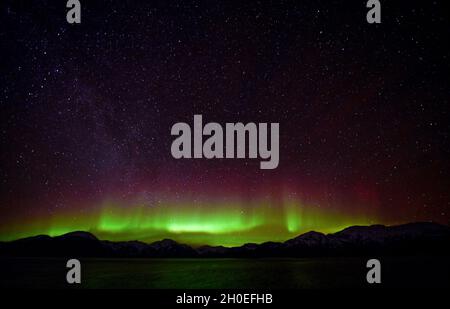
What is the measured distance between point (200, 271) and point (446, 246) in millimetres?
8750

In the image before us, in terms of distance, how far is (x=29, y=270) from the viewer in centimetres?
1523

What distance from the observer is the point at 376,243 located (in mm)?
13844
